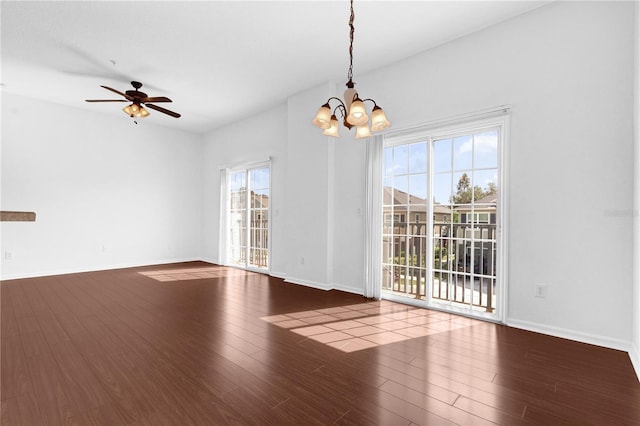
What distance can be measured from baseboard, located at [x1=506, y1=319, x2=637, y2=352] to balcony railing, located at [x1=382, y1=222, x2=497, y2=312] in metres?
0.41

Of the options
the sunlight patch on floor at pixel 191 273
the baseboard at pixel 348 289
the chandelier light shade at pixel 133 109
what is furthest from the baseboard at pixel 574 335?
the chandelier light shade at pixel 133 109

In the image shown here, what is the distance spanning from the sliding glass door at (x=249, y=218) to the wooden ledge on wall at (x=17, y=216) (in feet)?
12.3

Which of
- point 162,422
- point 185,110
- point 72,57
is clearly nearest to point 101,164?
point 185,110

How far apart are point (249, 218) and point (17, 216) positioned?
13.7 ft

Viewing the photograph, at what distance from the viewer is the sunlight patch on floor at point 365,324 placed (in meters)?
3.01

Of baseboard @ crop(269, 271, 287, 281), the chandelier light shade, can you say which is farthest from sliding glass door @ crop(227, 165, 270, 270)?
the chandelier light shade

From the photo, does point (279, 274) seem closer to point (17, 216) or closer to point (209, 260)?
point (209, 260)

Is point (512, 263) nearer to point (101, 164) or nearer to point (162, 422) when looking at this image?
point (162, 422)

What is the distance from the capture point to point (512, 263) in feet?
11.2

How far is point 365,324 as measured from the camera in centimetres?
344

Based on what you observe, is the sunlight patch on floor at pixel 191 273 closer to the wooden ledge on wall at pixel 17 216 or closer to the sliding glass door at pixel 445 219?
the wooden ledge on wall at pixel 17 216

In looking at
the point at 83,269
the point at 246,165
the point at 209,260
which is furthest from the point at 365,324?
the point at 83,269

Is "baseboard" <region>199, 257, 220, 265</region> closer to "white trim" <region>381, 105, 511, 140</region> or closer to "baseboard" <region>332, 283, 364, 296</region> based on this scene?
"baseboard" <region>332, 283, 364, 296</region>

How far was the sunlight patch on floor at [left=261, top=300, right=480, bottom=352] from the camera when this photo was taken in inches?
118
